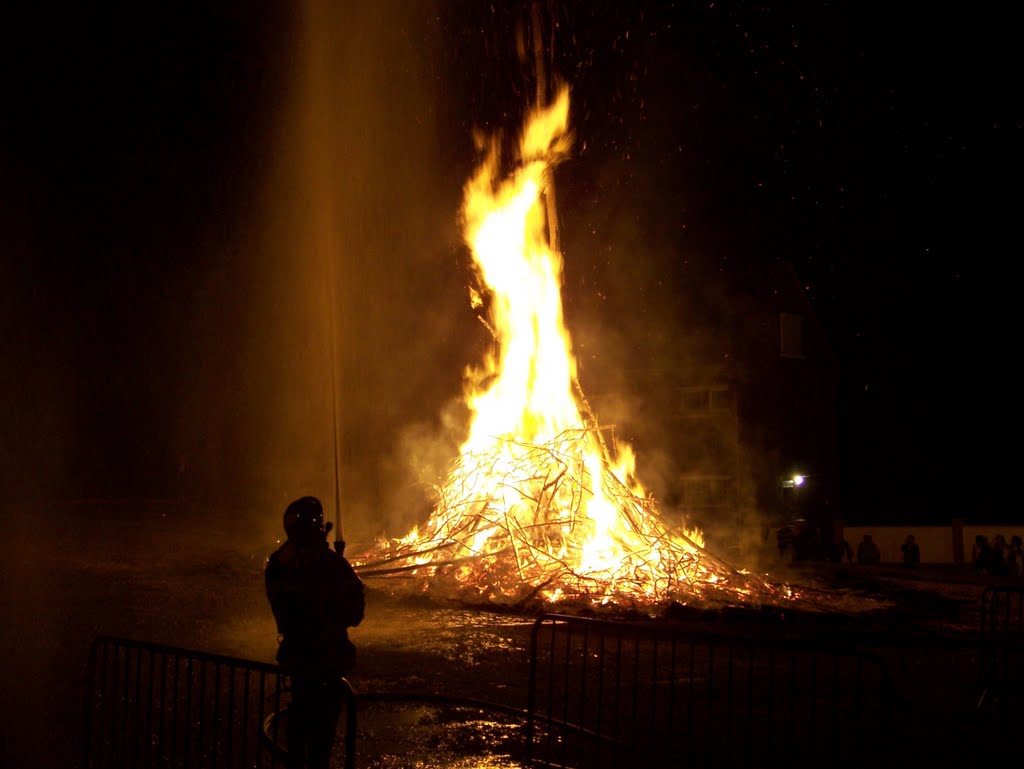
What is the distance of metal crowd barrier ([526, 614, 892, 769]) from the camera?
16.5 ft

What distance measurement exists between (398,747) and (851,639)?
6.26 m

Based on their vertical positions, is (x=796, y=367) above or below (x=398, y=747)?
above

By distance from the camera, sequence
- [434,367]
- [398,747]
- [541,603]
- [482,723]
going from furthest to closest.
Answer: [434,367], [541,603], [482,723], [398,747]

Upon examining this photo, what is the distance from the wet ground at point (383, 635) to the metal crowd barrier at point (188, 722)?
38cm

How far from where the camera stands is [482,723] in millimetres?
6645

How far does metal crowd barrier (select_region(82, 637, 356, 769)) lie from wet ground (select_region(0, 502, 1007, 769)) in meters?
0.38

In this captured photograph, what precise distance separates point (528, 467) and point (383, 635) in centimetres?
400

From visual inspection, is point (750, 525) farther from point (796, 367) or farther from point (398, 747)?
point (398, 747)

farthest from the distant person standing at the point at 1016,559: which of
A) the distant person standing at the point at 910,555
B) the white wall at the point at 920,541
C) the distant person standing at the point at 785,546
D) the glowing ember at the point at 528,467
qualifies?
the glowing ember at the point at 528,467

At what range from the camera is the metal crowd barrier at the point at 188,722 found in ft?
15.3

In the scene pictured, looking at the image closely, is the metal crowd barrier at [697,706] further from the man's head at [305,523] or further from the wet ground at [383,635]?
the man's head at [305,523]

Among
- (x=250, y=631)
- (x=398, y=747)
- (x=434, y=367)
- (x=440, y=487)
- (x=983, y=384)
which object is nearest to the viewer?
(x=398, y=747)

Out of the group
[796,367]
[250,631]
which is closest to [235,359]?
[796,367]

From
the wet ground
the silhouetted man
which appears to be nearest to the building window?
the wet ground
